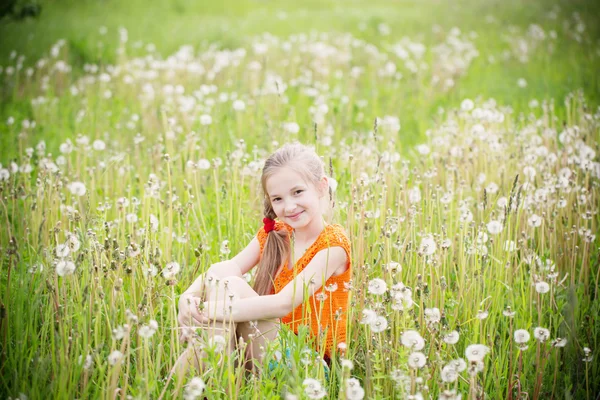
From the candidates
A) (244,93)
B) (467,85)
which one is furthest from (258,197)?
(467,85)

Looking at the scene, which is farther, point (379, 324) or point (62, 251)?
point (62, 251)

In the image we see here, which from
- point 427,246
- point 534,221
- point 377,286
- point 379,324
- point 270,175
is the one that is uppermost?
point 270,175

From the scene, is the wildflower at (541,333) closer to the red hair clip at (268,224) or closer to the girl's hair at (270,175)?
the girl's hair at (270,175)

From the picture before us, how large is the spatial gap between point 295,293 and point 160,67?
19.9 feet

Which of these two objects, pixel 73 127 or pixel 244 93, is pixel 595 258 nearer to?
pixel 244 93

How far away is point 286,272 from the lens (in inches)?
125

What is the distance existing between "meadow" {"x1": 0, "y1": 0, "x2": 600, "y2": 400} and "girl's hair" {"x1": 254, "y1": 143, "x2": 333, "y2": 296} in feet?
0.71

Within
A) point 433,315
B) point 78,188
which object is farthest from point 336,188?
point 433,315

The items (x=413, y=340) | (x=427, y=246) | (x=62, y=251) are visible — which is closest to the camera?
(x=413, y=340)

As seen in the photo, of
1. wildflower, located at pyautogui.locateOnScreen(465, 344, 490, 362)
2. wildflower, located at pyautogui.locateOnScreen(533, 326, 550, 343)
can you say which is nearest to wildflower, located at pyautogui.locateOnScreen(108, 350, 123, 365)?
wildflower, located at pyautogui.locateOnScreen(465, 344, 490, 362)

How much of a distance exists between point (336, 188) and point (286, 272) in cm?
123

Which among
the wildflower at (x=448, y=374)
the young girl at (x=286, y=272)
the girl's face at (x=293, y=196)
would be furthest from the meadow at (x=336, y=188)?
the girl's face at (x=293, y=196)

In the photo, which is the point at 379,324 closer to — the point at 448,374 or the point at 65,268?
the point at 448,374

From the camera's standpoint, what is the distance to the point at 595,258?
148 inches
